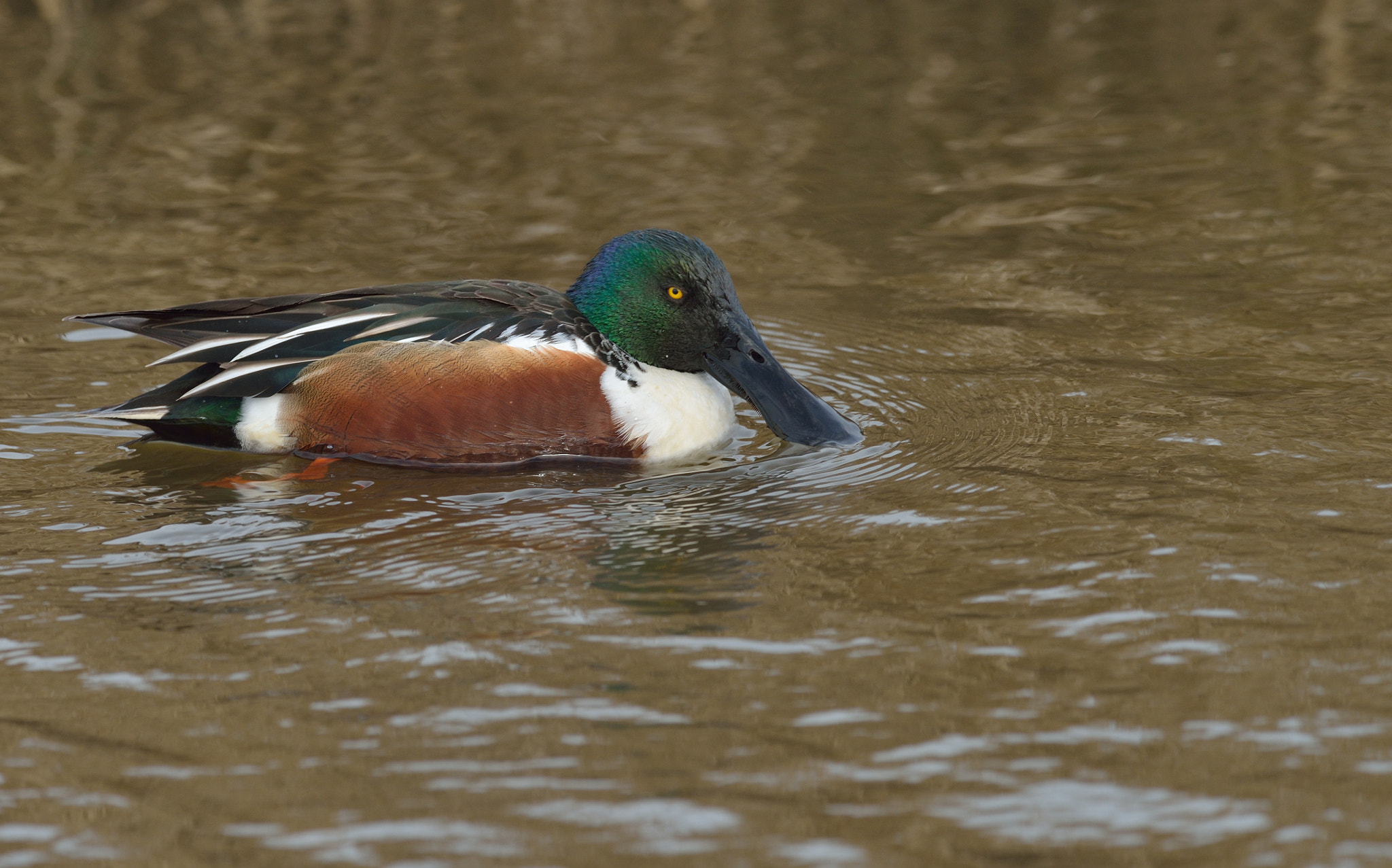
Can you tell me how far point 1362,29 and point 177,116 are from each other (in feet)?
32.5

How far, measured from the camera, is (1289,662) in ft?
14.5

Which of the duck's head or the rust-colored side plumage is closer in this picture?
the rust-colored side plumage

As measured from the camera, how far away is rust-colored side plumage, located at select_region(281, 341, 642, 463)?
6.41 metres

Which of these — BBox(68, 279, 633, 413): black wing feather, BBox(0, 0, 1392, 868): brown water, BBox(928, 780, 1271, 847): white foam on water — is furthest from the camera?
BBox(68, 279, 633, 413): black wing feather

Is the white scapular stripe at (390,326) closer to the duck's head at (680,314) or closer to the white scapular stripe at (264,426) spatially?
the white scapular stripe at (264,426)

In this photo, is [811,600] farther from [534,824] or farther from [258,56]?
[258,56]

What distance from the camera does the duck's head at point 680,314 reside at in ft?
22.2

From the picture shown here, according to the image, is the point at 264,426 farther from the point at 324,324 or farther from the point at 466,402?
the point at 466,402

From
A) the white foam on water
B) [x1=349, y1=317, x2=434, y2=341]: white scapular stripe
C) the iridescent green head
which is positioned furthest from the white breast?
the white foam on water

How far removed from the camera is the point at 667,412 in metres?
6.59

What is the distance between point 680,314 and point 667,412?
1.51 ft

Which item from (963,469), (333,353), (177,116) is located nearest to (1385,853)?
(963,469)

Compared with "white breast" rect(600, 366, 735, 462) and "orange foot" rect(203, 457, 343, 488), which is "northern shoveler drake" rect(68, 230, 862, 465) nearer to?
"white breast" rect(600, 366, 735, 462)

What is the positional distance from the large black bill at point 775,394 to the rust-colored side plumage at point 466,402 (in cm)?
53
